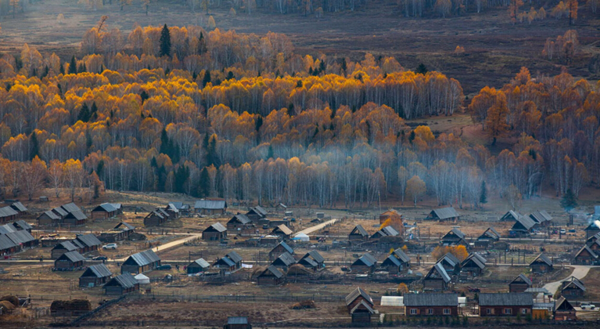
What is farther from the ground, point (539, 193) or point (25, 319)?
point (25, 319)

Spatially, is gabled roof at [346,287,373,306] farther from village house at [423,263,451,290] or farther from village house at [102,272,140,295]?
village house at [102,272,140,295]

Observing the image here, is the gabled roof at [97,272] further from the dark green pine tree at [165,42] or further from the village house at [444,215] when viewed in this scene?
the dark green pine tree at [165,42]

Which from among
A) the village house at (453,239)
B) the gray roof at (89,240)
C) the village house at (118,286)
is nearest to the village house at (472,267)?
the village house at (453,239)

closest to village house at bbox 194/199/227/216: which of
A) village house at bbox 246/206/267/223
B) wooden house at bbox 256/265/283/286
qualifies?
village house at bbox 246/206/267/223

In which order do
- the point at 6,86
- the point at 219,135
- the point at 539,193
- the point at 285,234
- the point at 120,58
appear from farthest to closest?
the point at 120,58 → the point at 6,86 → the point at 219,135 → the point at 539,193 → the point at 285,234

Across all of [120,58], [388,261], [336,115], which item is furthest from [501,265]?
[120,58]

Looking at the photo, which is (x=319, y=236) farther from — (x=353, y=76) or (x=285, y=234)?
(x=353, y=76)
